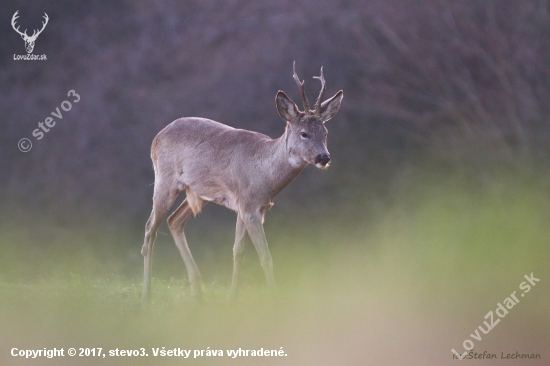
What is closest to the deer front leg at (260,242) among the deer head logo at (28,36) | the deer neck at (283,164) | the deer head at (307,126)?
the deer neck at (283,164)

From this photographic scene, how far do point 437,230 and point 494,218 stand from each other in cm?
130

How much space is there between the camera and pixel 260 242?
301 inches

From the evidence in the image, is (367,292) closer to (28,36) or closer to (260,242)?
(260,242)

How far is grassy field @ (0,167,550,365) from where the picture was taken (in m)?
6.47

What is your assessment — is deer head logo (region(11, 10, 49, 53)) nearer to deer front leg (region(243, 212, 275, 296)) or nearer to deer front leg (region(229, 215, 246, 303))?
deer front leg (region(229, 215, 246, 303))

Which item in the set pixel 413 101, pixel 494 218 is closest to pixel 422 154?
pixel 413 101

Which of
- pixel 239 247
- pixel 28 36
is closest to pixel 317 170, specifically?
pixel 239 247

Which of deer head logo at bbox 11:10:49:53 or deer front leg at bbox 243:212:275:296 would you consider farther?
deer head logo at bbox 11:10:49:53

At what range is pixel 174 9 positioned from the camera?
13195 millimetres

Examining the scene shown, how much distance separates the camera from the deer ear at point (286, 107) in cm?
752

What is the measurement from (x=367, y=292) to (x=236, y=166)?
1.87 m

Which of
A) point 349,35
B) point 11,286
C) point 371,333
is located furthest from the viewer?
point 349,35

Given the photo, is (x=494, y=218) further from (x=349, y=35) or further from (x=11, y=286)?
(x=11, y=286)

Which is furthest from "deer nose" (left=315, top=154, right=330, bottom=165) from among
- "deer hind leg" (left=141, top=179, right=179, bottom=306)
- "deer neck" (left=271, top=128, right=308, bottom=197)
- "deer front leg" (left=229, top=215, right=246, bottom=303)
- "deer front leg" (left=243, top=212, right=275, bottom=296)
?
"deer hind leg" (left=141, top=179, right=179, bottom=306)
